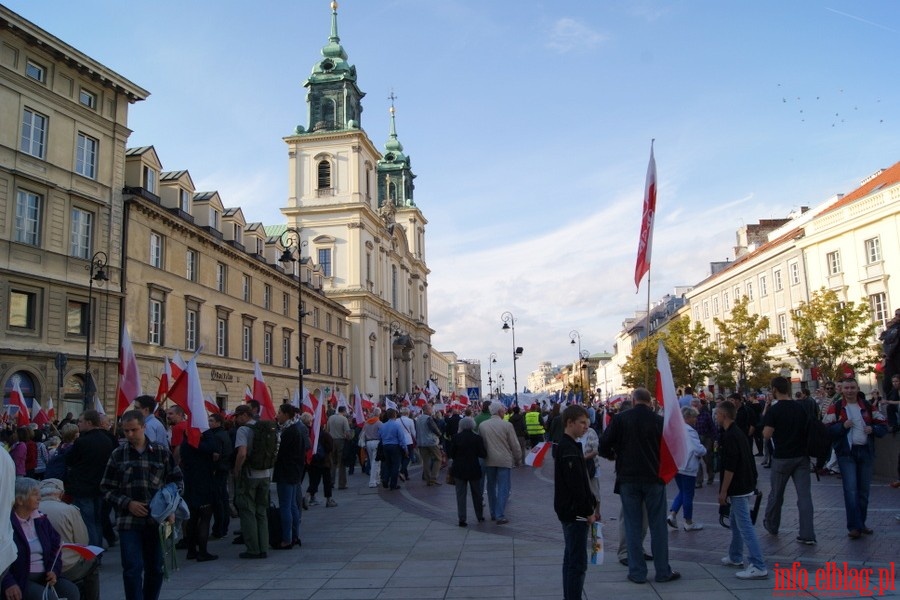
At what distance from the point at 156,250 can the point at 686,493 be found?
29.4 m

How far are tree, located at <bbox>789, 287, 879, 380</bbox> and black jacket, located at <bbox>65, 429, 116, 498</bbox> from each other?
3652 cm

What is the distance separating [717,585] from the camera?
7.06m

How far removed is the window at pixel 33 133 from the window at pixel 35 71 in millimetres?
1325

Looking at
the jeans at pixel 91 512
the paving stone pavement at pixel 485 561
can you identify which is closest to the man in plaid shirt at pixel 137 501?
the paving stone pavement at pixel 485 561

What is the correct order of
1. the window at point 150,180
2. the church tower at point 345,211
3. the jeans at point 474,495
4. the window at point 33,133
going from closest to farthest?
the jeans at point 474,495 < the window at point 33,133 < the window at point 150,180 < the church tower at point 345,211

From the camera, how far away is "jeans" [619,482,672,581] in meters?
7.30

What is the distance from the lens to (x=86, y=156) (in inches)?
1154

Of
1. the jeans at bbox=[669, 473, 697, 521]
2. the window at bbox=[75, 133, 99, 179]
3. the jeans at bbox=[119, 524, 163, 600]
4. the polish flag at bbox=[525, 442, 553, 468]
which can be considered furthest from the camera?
the window at bbox=[75, 133, 99, 179]

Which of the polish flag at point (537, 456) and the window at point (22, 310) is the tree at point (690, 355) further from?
the polish flag at point (537, 456)

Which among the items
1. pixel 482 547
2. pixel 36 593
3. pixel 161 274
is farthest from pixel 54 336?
pixel 36 593

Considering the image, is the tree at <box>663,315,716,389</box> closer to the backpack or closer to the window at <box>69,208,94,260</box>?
the window at <box>69,208,94,260</box>

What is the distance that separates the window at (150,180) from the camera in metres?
33.5

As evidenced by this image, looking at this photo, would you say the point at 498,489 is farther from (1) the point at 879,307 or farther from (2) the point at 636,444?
(1) the point at 879,307

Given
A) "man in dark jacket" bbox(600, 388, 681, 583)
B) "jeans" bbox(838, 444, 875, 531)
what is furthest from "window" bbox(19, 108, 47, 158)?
"jeans" bbox(838, 444, 875, 531)
